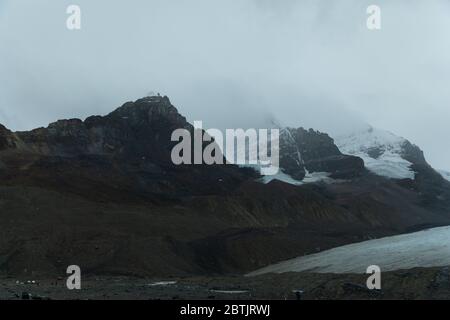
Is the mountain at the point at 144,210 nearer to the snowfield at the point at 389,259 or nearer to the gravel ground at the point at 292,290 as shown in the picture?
the snowfield at the point at 389,259

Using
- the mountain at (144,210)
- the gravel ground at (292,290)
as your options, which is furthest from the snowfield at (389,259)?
the mountain at (144,210)

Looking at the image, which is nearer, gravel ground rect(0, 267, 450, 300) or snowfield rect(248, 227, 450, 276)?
gravel ground rect(0, 267, 450, 300)

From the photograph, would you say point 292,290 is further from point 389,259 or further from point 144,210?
point 144,210

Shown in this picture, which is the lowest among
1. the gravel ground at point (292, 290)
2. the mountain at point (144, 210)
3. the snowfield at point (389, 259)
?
the gravel ground at point (292, 290)

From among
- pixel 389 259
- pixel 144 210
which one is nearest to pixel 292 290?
A: pixel 389 259

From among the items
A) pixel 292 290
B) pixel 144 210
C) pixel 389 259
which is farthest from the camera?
pixel 144 210

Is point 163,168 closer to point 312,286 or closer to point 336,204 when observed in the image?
point 336,204

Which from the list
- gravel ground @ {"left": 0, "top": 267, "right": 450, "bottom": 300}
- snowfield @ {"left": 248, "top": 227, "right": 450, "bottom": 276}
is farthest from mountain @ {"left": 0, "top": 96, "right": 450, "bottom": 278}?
gravel ground @ {"left": 0, "top": 267, "right": 450, "bottom": 300}

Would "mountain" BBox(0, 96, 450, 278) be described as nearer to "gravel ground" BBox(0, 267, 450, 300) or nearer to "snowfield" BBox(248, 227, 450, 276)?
"snowfield" BBox(248, 227, 450, 276)
